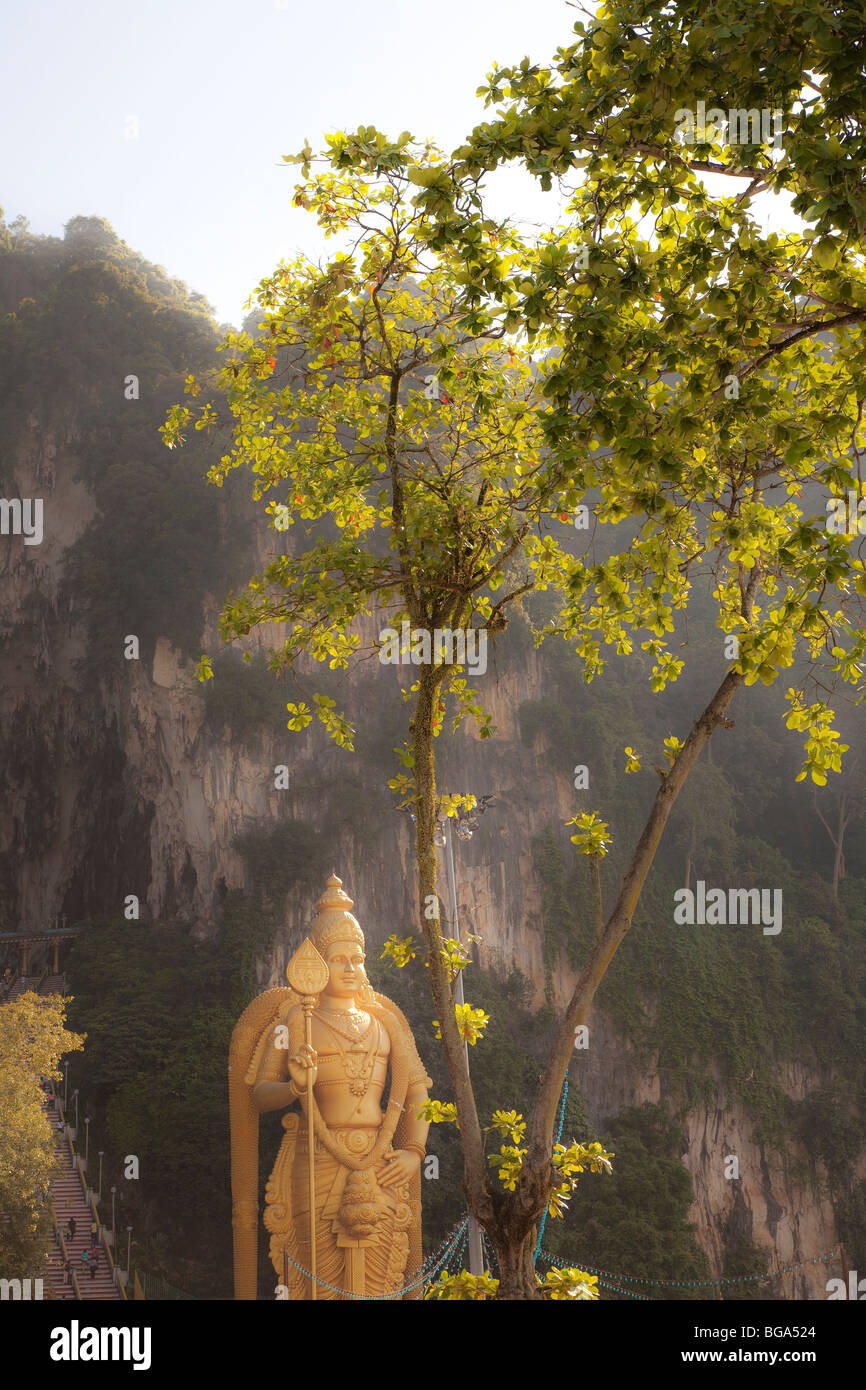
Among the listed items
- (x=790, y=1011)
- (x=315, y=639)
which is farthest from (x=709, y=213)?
(x=790, y=1011)

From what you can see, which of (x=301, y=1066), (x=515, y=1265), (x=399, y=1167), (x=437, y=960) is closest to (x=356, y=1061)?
(x=301, y=1066)

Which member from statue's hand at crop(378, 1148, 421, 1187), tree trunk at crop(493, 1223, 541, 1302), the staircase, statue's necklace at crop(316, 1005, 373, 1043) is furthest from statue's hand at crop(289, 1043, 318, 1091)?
tree trunk at crop(493, 1223, 541, 1302)

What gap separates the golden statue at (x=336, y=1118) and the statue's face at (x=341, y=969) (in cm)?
1

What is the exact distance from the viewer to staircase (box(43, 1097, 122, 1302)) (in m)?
15.8

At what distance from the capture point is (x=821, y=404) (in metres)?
3.59

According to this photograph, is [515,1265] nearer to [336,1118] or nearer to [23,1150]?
[336,1118]

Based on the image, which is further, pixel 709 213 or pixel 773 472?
pixel 773 472

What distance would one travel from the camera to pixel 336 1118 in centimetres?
1238

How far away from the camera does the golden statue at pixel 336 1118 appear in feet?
39.2

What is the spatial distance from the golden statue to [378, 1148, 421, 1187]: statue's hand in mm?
12

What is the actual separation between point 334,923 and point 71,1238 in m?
8.65

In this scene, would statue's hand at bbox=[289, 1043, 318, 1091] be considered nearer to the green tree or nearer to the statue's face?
the statue's face

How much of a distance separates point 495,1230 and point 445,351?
265cm
